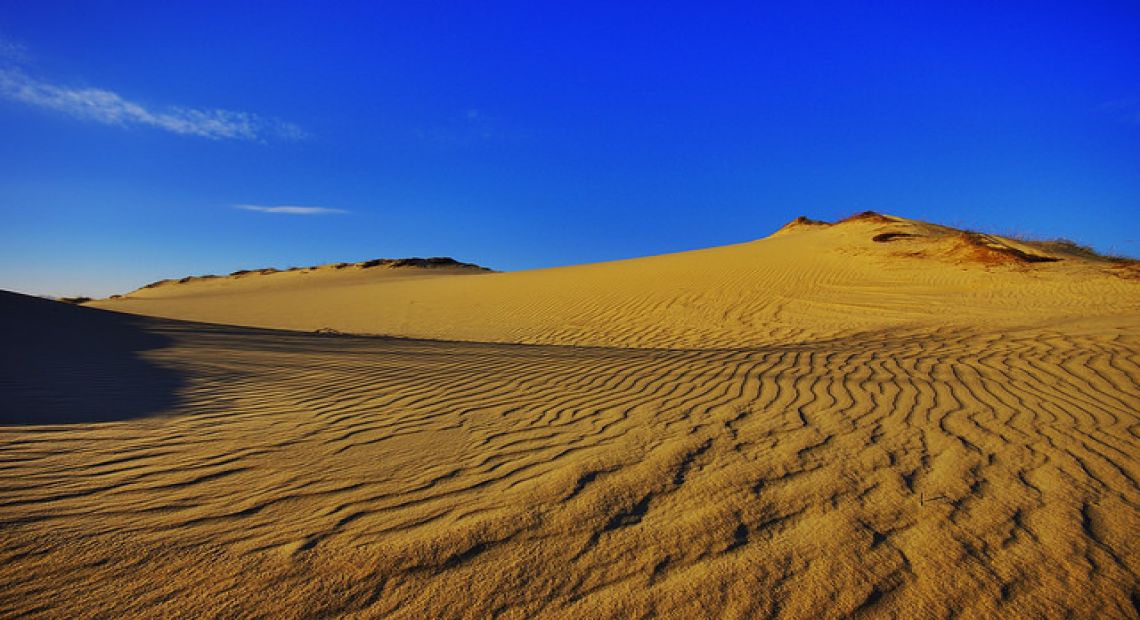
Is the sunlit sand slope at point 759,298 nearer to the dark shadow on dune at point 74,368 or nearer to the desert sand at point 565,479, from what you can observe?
the desert sand at point 565,479

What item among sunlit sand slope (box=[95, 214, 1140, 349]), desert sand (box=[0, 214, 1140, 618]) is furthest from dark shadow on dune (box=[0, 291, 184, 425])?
sunlit sand slope (box=[95, 214, 1140, 349])

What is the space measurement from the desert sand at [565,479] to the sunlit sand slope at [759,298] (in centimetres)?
322

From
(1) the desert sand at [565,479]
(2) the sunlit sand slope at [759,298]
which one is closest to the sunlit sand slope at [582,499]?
(1) the desert sand at [565,479]

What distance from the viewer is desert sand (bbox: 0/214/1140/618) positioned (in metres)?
2.16

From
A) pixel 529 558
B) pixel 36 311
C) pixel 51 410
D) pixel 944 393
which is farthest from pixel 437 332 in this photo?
pixel 529 558

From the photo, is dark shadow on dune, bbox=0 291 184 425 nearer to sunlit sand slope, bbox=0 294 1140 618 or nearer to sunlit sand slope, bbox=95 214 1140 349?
sunlit sand slope, bbox=0 294 1140 618

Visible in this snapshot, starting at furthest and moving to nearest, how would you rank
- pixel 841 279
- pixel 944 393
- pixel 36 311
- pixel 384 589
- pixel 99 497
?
pixel 841 279 < pixel 36 311 < pixel 944 393 < pixel 99 497 < pixel 384 589

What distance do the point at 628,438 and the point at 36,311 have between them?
875cm

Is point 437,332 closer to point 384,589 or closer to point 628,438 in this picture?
point 628,438

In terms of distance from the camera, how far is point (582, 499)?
2941 mm

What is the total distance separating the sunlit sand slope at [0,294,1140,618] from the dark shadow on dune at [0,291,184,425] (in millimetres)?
98

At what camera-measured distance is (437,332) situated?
13312 mm

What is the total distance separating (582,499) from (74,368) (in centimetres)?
558

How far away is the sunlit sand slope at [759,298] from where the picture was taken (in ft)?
36.7
